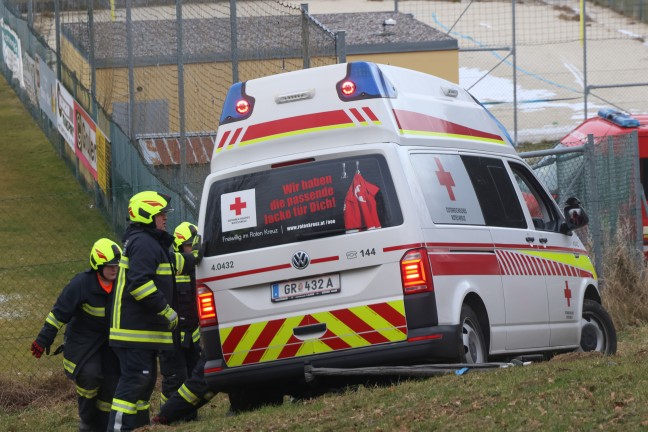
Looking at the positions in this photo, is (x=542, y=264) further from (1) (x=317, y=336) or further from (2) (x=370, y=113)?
(1) (x=317, y=336)

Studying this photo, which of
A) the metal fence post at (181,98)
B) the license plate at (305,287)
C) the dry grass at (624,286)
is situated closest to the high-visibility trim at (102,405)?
the license plate at (305,287)

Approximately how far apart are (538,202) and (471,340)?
7.60ft

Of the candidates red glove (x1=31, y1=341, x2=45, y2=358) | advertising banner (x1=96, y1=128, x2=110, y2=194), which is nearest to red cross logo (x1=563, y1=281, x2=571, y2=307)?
red glove (x1=31, y1=341, x2=45, y2=358)

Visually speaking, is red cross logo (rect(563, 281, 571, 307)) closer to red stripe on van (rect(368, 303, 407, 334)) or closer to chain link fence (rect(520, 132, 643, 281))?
red stripe on van (rect(368, 303, 407, 334))

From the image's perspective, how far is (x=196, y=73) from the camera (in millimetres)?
15945

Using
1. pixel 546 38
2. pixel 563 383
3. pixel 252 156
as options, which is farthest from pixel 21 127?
pixel 563 383

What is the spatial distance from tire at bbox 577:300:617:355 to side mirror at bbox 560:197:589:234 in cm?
83

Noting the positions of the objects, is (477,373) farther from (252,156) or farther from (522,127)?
(522,127)

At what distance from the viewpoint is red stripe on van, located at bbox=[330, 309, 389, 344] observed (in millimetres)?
8438

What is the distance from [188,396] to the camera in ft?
31.5

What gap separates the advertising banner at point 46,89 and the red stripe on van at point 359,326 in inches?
609

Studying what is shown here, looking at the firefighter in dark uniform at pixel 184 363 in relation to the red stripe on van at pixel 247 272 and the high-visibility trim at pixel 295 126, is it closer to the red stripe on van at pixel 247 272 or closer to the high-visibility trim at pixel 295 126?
the red stripe on van at pixel 247 272

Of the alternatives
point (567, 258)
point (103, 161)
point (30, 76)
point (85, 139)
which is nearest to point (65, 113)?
point (85, 139)

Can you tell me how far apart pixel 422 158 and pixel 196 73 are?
24.8ft
